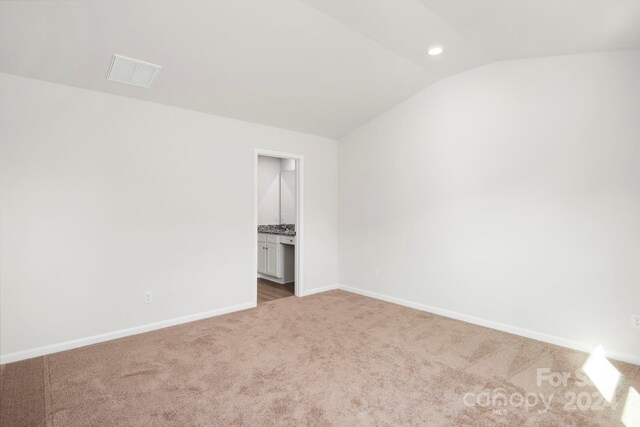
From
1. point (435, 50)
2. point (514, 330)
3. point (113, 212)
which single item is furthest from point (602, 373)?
point (113, 212)

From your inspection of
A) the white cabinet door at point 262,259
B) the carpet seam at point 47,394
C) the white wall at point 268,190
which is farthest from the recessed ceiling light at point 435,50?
the carpet seam at point 47,394

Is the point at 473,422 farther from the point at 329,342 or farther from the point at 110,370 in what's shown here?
the point at 110,370

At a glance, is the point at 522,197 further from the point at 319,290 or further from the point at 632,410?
the point at 319,290

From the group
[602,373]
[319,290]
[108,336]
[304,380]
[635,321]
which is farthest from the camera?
[319,290]

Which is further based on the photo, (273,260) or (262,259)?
(262,259)

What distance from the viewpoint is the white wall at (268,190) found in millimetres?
6539

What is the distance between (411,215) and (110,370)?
367 cm

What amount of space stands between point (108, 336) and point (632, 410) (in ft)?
14.2

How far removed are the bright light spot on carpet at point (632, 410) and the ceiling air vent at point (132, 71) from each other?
4361mm

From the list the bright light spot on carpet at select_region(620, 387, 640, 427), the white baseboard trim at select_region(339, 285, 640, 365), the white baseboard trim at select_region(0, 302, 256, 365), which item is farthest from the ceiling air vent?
the bright light spot on carpet at select_region(620, 387, 640, 427)

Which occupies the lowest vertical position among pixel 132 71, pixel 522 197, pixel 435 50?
pixel 522 197

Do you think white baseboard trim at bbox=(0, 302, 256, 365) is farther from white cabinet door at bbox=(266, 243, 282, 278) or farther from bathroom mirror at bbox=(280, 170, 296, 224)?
bathroom mirror at bbox=(280, 170, 296, 224)

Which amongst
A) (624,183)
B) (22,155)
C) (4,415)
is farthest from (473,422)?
(22,155)

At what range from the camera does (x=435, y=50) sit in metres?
3.36
